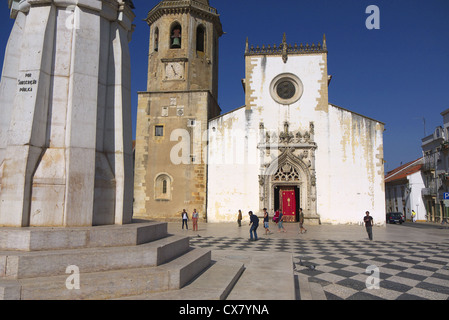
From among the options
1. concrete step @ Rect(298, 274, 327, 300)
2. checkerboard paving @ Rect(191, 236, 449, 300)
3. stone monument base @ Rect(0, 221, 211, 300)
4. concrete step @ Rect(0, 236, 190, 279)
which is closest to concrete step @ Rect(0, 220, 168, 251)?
stone monument base @ Rect(0, 221, 211, 300)

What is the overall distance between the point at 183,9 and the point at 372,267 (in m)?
19.7

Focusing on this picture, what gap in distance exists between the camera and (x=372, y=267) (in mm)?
7066

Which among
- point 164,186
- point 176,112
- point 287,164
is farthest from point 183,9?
point 287,164

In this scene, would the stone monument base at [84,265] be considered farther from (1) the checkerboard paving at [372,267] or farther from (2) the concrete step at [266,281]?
(1) the checkerboard paving at [372,267]

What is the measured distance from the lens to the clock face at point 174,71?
68.5 feet

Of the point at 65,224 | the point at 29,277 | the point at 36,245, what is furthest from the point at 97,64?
the point at 29,277

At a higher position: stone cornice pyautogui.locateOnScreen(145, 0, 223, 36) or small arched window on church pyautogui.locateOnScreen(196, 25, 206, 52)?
stone cornice pyautogui.locateOnScreen(145, 0, 223, 36)

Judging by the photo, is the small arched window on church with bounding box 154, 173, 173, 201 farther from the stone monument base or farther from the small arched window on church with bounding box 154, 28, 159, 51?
the stone monument base

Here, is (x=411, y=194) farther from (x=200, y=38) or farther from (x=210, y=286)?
(x=210, y=286)

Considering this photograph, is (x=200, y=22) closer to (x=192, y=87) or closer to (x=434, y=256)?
(x=192, y=87)

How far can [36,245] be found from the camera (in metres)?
3.82

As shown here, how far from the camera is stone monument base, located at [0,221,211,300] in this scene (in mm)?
3376

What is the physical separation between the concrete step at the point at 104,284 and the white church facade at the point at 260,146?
1526 cm
